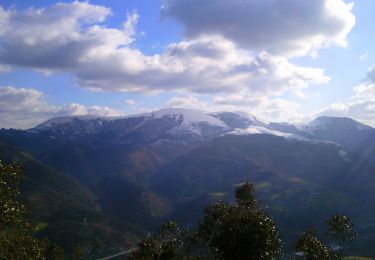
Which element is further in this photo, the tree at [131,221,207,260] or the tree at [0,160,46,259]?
the tree at [131,221,207,260]

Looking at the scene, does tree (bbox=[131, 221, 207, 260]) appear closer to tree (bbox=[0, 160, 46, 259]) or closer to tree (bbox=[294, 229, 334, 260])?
tree (bbox=[294, 229, 334, 260])

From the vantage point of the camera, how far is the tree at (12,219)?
47219 mm

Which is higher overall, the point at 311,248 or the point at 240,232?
the point at 240,232

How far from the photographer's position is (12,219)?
155 ft

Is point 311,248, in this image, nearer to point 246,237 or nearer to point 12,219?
point 246,237

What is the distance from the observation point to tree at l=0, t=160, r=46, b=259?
47219 millimetres

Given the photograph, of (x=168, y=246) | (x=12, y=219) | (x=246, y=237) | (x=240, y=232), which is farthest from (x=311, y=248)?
(x=12, y=219)

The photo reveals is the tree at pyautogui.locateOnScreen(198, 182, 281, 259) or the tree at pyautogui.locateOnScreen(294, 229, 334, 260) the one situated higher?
the tree at pyautogui.locateOnScreen(198, 182, 281, 259)

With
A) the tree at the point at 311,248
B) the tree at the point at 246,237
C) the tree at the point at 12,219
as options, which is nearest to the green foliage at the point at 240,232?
the tree at the point at 246,237

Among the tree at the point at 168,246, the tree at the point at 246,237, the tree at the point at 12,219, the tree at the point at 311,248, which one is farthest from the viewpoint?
the tree at the point at 168,246

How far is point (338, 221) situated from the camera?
74.5m

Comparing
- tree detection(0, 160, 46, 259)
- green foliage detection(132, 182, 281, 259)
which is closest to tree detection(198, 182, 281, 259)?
green foliage detection(132, 182, 281, 259)

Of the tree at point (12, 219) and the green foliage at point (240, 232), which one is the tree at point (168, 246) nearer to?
the green foliage at point (240, 232)

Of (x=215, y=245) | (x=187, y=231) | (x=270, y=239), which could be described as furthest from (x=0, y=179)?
(x=187, y=231)
